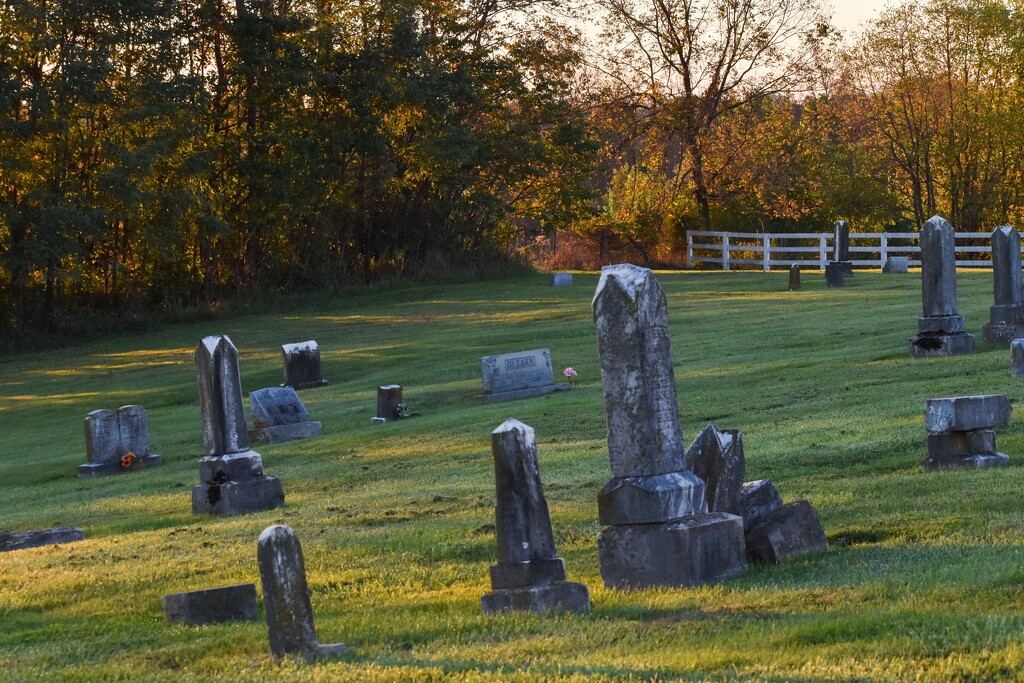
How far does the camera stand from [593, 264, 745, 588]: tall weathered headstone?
8.78 metres

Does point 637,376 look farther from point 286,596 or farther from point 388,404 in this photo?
point 388,404

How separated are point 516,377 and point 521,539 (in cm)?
1563

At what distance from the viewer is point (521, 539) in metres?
8.27

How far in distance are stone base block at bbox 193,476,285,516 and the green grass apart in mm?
257

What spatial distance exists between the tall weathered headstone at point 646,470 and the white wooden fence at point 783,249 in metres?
39.8

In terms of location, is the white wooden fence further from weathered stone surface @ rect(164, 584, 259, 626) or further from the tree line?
weathered stone surface @ rect(164, 584, 259, 626)

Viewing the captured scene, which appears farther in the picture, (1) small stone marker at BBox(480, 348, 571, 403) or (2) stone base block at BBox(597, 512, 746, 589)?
(1) small stone marker at BBox(480, 348, 571, 403)

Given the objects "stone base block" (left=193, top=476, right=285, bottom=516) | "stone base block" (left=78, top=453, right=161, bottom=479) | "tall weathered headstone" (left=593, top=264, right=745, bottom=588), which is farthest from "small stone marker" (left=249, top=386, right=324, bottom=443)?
"tall weathered headstone" (left=593, top=264, right=745, bottom=588)

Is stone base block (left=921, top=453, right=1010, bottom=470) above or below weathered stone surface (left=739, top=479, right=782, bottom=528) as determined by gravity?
below

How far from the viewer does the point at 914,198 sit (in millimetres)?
60062

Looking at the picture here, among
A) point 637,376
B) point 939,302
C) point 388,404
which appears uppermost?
point 637,376

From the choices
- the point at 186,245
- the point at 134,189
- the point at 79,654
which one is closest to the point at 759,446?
the point at 79,654

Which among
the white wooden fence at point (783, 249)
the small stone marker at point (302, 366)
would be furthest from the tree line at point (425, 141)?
the small stone marker at point (302, 366)

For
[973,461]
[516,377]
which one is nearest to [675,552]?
[973,461]
